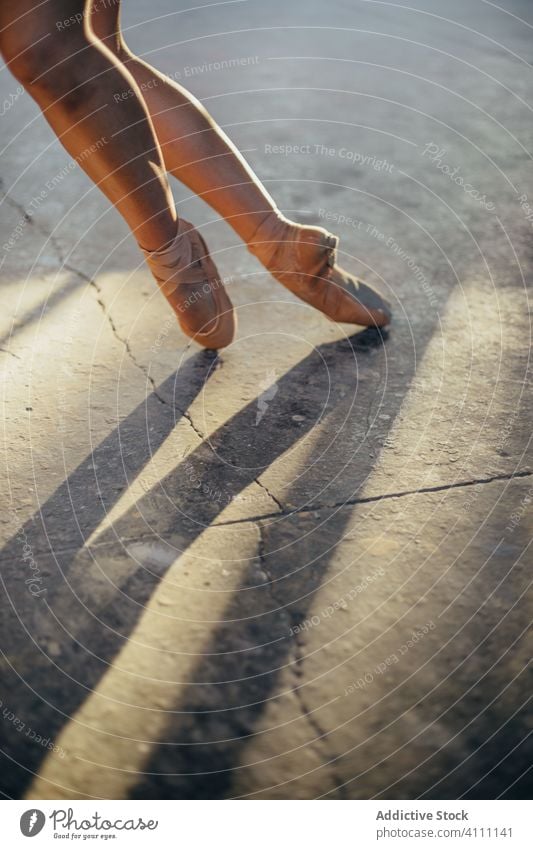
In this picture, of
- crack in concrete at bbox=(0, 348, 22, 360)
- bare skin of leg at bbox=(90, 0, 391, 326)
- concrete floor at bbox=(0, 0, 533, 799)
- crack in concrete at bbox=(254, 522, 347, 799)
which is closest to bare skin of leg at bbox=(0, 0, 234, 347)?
bare skin of leg at bbox=(90, 0, 391, 326)

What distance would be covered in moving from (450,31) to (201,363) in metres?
2.49

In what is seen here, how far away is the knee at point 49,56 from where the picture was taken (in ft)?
4.01

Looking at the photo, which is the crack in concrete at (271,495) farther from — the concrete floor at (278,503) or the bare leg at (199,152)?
the bare leg at (199,152)

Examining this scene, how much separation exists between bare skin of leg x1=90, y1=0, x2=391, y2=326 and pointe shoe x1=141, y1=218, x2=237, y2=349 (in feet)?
0.37

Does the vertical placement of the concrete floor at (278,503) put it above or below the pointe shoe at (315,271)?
below

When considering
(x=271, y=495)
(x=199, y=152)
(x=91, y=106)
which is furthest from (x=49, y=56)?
(x=271, y=495)

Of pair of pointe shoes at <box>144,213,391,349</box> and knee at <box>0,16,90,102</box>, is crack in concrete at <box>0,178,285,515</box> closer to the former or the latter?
pair of pointe shoes at <box>144,213,391,349</box>

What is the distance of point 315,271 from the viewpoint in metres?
1.54

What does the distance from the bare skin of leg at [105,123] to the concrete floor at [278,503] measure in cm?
23

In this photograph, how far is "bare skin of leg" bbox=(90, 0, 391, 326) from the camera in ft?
4.96

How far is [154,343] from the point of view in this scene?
5.41 ft

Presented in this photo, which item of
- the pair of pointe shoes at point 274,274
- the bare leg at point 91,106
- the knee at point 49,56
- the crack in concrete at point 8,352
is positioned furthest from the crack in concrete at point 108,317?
the knee at point 49,56

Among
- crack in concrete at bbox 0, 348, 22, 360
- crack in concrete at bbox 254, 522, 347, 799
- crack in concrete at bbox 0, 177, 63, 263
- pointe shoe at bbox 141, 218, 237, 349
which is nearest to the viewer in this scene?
crack in concrete at bbox 254, 522, 347, 799

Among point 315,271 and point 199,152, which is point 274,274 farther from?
point 199,152
